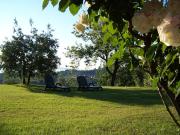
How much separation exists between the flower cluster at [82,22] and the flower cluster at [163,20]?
94cm

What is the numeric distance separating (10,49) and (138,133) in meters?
25.3

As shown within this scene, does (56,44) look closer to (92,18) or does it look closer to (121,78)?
(121,78)

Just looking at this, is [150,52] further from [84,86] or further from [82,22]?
[84,86]

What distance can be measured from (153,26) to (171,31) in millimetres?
211

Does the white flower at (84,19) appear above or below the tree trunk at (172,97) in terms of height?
above

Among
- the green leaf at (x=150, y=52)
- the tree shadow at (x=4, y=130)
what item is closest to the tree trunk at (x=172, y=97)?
the green leaf at (x=150, y=52)

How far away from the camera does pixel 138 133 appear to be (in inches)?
394

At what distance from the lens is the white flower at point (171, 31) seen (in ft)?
5.31

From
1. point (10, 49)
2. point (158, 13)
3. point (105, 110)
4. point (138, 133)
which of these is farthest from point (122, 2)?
point (10, 49)

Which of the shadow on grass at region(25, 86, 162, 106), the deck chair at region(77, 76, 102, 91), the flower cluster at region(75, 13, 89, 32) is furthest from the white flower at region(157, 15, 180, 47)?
the deck chair at region(77, 76, 102, 91)

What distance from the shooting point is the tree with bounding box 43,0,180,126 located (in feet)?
5.49

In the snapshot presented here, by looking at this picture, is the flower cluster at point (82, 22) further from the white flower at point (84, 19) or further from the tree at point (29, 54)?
the tree at point (29, 54)

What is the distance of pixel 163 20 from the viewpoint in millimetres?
1704

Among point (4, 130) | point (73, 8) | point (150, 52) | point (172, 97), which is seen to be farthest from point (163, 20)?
point (4, 130)
